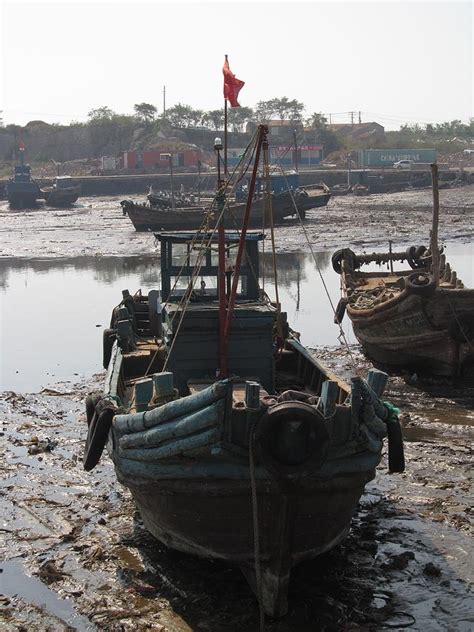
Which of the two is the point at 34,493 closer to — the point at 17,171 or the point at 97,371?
the point at 97,371

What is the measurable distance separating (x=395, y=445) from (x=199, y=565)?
2.14 m

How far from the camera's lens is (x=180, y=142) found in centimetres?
7969

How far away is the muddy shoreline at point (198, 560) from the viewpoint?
8203mm

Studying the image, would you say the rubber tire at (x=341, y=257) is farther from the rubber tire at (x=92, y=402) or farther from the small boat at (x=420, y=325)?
the rubber tire at (x=92, y=402)

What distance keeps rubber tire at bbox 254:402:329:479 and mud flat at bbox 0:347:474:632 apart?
1.39 metres

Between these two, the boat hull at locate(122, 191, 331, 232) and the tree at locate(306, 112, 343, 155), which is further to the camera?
the tree at locate(306, 112, 343, 155)

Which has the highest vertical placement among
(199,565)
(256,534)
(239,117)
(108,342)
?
(239,117)

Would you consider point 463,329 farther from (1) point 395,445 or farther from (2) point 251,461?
(2) point 251,461

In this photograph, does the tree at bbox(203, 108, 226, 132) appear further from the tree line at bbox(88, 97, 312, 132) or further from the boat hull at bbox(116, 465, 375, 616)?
the boat hull at bbox(116, 465, 375, 616)

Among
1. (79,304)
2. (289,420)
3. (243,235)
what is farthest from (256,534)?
(79,304)

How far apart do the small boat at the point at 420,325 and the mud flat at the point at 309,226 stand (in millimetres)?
19736

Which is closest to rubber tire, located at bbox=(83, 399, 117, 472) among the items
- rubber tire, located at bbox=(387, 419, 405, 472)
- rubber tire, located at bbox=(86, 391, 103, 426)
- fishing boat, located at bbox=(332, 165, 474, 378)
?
rubber tire, located at bbox=(86, 391, 103, 426)

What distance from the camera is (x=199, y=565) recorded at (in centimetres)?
901

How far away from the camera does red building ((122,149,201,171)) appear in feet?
239
